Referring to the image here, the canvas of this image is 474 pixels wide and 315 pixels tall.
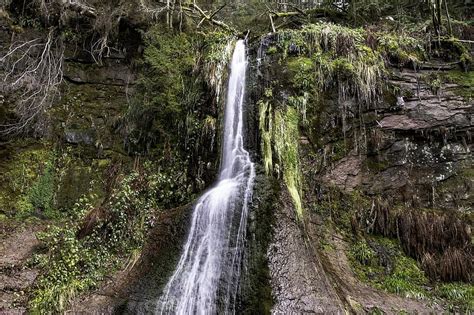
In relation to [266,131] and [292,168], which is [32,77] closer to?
[266,131]

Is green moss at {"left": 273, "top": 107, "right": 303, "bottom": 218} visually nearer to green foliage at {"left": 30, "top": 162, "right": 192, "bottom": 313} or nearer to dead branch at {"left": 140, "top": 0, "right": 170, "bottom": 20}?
green foliage at {"left": 30, "top": 162, "right": 192, "bottom": 313}

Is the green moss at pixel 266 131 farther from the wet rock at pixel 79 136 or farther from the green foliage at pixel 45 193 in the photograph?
the green foliage at pixel 45 193

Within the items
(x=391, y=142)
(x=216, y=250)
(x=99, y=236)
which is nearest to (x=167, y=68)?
(x=99, y=236)

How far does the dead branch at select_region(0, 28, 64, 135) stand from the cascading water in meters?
4.95

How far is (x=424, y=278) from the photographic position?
7.44 meters

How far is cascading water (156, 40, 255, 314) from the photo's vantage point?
616 centimetres

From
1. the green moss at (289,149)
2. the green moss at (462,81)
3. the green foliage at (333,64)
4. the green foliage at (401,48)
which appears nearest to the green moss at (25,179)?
the green moss at (289,149)

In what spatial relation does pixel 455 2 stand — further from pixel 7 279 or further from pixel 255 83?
pixel 7 279

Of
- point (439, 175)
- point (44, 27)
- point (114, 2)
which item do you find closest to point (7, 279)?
point (44, 27)

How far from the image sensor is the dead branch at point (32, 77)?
30.9ft

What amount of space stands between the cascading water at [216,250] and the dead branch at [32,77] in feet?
16.2

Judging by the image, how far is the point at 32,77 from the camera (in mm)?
9680

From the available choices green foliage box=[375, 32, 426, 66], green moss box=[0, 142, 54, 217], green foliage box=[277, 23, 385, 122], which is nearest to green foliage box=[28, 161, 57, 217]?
green moss box=[0, 142, 54, 217]

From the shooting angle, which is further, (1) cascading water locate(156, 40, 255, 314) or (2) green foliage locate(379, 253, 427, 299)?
(2) green foliage locate(379, 253, 427, 299)
